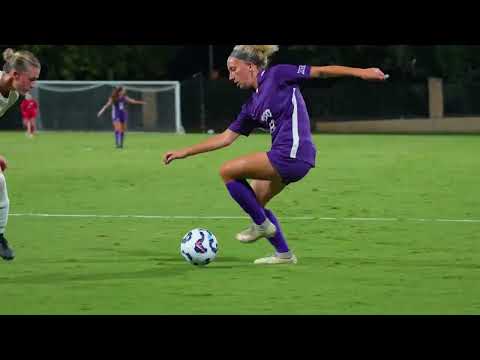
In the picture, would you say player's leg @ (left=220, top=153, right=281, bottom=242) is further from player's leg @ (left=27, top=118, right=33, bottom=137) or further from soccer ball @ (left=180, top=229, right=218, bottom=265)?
player's leg @ (left=27, top=118, right=33, bottom=137)

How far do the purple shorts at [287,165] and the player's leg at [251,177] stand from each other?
0.04 m

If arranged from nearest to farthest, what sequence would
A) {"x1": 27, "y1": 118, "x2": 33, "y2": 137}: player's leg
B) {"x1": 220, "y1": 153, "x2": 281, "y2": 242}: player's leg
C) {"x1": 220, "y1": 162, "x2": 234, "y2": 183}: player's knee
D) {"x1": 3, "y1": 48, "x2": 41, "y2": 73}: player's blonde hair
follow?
{"x1": 3, "y1": 48, "x2": 41, "y2": 73}: player's blonde hair
{"x1": 220, "y1": 153, "x2": 281, "y2": 242}: player's leg
{"x1": 220, "y1": 162, "x2": 234, "y2": 183}: player's knee
{"x1": 27, "y1": 118, "x2": 33, "y2": 137}: player's leg

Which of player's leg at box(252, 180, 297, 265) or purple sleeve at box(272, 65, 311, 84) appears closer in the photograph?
purple sleeve at box(272, 65, 311, 84)

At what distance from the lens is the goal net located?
148 feet

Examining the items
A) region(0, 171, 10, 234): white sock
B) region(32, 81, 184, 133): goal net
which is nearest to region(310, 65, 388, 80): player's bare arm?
region(0, 171, 10, 234): white sock

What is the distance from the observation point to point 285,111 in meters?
10.5

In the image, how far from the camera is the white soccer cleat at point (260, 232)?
10.6 meters

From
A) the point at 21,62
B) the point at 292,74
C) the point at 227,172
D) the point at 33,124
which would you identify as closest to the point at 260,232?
the point at 227,172

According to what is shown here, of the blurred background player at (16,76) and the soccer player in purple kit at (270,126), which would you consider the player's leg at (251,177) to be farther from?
the blurred background player at (16,76)

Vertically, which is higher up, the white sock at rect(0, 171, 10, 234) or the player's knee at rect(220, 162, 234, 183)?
the player's knee at rect(220, 162, 234, 183)

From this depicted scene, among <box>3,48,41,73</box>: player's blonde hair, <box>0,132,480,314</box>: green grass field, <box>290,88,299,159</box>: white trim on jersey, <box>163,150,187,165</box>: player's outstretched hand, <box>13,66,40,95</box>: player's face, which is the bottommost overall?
<box>0,132,480,314</box>: green grass field

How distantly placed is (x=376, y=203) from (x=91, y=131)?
1164 inches

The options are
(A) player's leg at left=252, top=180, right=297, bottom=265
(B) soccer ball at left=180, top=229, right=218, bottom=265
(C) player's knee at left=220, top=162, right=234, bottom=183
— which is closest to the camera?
(C) player's knee at left=220, top=162, right=234, bottom=183
